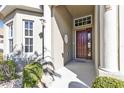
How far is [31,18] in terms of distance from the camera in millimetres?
10492

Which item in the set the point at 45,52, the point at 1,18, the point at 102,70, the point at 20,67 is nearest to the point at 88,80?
the point at 102,70

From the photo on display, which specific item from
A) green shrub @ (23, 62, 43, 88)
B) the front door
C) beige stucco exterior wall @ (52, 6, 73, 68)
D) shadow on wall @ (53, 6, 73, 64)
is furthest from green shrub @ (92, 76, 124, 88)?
the front door

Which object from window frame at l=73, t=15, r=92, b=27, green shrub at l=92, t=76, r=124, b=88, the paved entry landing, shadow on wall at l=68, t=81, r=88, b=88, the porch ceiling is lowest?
shadow on wall at l=68, t=81, r=88, b=88

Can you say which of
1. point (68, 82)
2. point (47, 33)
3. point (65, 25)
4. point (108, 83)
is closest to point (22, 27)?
point (47, 33)

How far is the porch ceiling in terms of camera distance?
32.1ft

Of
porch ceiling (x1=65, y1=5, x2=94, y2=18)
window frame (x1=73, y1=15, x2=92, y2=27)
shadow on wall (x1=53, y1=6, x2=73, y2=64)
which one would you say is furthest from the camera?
window frame (x1=73, y1=15, x2=92, y2=27)

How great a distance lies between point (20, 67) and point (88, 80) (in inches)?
193

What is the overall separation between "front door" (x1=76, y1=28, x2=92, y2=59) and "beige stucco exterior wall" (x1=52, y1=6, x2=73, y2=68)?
619 mm

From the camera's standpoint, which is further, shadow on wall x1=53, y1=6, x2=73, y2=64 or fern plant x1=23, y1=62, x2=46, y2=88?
shadow on wall x1=53, y1=6, x2=73, y2=64

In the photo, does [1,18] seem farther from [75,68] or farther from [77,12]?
[75,68]

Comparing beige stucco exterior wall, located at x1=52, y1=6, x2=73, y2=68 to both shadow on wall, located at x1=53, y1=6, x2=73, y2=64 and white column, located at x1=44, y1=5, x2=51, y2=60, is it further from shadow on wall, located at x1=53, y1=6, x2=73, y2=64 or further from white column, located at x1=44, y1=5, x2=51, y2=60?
white column, located at x1=44, y1=5, x2=51, y2=60

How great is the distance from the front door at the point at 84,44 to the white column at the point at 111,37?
16.1ft

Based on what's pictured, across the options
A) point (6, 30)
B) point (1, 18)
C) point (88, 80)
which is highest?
point (1, 18)
